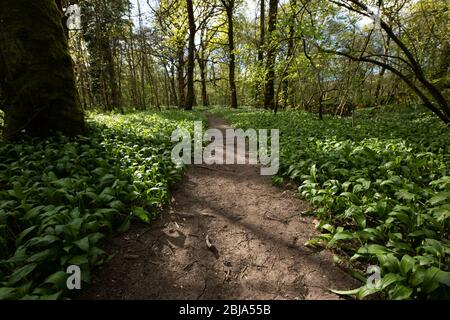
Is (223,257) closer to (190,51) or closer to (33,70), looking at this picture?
(33,70)

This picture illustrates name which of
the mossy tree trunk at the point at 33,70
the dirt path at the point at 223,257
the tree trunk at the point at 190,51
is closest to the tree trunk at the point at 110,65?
the tree trunk at the point at 190,51

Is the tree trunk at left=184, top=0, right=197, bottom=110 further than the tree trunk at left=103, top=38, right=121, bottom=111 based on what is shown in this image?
No

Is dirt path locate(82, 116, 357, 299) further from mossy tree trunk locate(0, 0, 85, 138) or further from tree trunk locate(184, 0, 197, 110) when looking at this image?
tree trunk locate(184, 0, 197, 110)

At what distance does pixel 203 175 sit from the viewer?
5.56 meters

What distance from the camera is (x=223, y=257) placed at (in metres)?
2.88

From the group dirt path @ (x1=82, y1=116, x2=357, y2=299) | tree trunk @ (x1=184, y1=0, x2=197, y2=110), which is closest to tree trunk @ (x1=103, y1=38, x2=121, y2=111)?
tree trunk @ (x1=184, y1=0, x2=197, y2=110)

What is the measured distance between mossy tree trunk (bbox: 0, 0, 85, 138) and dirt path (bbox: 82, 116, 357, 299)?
3735mm

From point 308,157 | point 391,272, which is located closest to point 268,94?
point 308,157

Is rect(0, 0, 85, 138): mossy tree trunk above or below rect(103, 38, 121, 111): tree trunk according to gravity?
below

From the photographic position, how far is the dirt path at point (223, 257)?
2.38 meters

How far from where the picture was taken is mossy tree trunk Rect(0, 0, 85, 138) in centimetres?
514

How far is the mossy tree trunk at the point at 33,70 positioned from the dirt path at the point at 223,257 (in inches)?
147

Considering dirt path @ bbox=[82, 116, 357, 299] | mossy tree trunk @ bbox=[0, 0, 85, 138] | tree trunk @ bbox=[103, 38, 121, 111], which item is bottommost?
dirt path @ bbox=[82, 116, 357, 299]

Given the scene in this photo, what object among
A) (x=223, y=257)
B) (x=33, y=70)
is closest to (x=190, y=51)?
(x=33, y=70)
